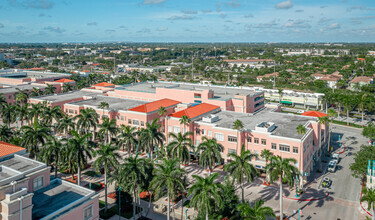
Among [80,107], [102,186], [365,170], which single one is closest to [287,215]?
[365,170]

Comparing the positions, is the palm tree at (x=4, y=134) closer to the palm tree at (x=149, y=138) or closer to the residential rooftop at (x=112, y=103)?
the residential rooftop at (x=112, y=103)

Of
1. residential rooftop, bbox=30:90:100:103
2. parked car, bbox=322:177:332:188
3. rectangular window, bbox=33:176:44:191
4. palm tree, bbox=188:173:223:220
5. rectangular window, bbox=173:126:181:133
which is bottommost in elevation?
parked car, bbox=322:177:332:188

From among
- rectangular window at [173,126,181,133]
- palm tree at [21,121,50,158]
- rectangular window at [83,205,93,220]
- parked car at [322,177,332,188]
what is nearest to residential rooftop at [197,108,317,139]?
rectangular window at [173,126,181,133]

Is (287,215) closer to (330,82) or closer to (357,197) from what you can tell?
(357,197)

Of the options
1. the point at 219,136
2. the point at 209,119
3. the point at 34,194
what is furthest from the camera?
the point at 209,119

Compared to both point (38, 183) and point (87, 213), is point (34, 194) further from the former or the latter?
point (87, 213)

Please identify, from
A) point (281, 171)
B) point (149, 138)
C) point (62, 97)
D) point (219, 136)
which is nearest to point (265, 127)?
point (219, 136)

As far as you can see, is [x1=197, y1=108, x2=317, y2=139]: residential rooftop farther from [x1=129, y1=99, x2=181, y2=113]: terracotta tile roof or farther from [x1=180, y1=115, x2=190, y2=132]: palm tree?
[x1=129, y1=99, x2=181, y2=113]: terracotta tile roof
